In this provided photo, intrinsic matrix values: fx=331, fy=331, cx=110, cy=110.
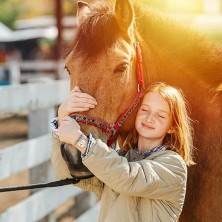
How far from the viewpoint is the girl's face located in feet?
5.81

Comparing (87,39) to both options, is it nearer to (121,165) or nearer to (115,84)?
(115,84)

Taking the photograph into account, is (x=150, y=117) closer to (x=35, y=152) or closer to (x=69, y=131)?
(x=69, y=131)

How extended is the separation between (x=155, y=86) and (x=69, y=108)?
50cm

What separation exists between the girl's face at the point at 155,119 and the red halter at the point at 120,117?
0.12 metres

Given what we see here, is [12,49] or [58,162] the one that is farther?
[12,49]

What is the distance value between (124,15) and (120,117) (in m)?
0.58

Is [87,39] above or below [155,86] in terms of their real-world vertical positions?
above

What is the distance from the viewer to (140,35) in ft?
6.88

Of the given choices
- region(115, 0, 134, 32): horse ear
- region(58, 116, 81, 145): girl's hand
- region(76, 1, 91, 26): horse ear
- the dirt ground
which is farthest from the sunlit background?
region(58, 116, 81, 145): girl's hand

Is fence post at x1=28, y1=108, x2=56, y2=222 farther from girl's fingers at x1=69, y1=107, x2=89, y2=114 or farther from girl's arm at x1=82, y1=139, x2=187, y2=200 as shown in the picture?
girl's arm at x1=82, y1=139, x2=187, y2=200

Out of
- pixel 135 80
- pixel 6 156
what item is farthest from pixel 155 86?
pixel 6 156

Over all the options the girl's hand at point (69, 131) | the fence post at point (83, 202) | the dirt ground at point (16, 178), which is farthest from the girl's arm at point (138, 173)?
the fence post at point (83, 202)

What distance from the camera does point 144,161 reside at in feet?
5.42

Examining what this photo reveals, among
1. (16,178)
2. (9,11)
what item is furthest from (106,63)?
(9,11)
